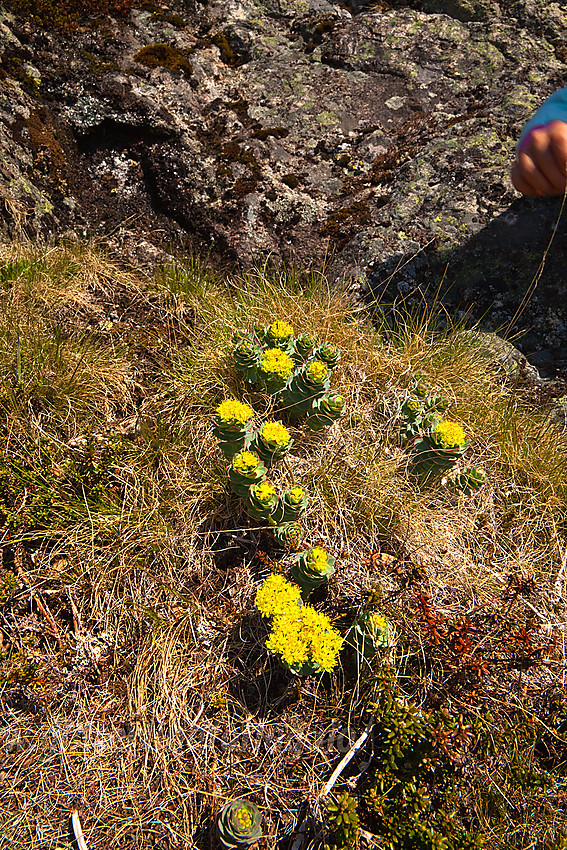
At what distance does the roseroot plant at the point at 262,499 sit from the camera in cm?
212

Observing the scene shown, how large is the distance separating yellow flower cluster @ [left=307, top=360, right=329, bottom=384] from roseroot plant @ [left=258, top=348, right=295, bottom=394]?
108 mm

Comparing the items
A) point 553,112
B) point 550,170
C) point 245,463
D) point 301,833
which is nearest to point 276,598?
point 245,463

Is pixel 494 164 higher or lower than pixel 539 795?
higher

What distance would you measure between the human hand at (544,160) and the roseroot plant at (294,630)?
7.43 ft

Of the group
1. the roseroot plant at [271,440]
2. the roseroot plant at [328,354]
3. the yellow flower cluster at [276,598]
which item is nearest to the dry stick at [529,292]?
the roseroot plant at [328,354]

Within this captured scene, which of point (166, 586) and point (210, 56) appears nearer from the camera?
point (166, 586)

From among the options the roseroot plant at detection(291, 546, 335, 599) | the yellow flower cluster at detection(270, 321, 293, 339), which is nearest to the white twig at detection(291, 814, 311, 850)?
the roseroot plant at detection(291, 546, 335, 599)

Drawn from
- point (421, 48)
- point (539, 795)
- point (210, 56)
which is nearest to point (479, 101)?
point (421, 48)

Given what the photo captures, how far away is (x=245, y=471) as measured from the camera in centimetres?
206

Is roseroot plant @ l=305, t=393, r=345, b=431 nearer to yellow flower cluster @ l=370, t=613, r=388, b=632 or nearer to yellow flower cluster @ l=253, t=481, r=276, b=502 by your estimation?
yellow flower cluster @ l=253, t=481, r=276, b=502

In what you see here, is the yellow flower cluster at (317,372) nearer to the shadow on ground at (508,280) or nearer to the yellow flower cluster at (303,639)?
the yellow flower cluster at (303,639)

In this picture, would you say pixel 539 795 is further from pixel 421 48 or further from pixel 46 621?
pixel 421 48

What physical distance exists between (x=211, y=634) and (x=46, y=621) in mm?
688

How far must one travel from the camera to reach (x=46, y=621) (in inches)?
90.5
